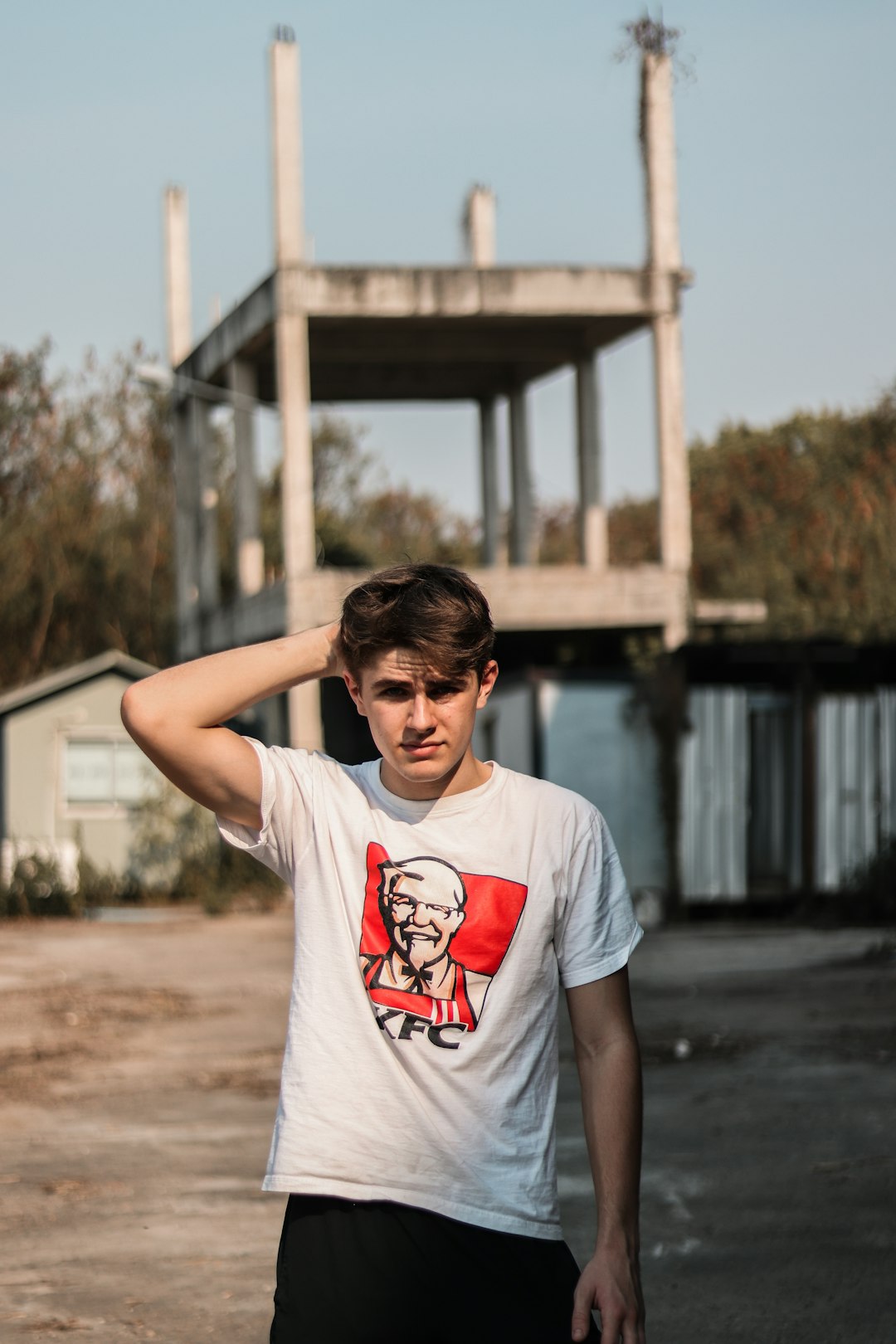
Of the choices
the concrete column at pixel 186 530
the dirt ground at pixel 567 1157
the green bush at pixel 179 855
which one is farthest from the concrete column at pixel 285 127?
the dirt ground at pixel 567 1157

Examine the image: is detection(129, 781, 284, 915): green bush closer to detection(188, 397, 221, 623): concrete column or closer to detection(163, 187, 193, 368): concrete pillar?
detection(188, 397, 221, 623): concrete column

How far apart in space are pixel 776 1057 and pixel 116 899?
1651 centimetres

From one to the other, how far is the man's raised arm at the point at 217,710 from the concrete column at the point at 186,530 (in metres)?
27.7

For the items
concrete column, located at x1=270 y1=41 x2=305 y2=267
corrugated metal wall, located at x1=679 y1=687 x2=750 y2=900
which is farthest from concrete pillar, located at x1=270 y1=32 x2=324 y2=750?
corrugated metal wall, located at x1=679 y1=687 x2=750 y2=900

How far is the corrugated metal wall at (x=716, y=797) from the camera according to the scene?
2009 centimetres

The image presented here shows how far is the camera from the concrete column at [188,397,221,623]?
30062mm

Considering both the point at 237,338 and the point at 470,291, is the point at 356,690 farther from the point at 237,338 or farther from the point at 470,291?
the point at 237,338

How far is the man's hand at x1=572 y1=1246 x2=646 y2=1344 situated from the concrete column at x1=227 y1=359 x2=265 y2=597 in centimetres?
2423

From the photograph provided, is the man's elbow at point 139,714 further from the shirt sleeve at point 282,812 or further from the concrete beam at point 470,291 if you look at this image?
the concrete beam at point 470,291

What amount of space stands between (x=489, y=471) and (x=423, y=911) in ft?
91.5

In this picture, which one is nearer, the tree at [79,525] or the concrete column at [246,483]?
the concrete column at [246,483]

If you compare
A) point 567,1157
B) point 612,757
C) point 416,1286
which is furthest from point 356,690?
point 612,757

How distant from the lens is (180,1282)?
586cm

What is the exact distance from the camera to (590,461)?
87.6 feet
